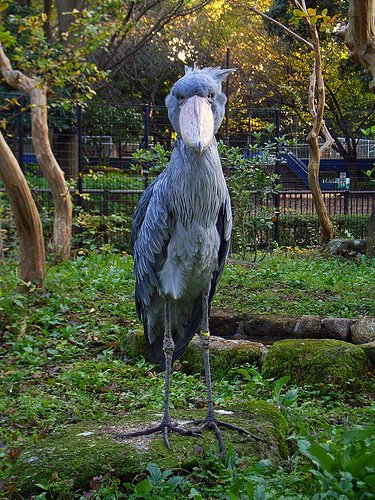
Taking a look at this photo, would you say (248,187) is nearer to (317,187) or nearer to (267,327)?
(317,187)

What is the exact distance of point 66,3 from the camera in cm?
1440

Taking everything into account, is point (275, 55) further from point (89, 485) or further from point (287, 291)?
point (89, 485)

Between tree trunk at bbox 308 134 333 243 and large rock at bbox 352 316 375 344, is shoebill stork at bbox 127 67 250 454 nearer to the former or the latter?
large rock at bbox 352 316 375 344

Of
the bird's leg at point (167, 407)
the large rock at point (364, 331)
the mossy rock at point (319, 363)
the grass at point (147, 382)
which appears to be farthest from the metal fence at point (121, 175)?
the bird's leg at point (167, 407)

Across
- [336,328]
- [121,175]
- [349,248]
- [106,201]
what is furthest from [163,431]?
[121,175]

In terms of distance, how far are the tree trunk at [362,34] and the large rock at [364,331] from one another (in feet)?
6.46

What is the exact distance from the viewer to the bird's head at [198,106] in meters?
3.25

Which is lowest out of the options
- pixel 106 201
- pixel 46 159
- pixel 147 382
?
pixel 147 382

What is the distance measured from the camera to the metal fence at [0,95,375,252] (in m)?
10.7

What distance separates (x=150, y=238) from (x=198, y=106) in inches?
A: 31.3

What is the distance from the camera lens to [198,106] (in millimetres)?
3295

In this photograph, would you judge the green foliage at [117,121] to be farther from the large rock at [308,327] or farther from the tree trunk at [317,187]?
the large rock at [308,327]

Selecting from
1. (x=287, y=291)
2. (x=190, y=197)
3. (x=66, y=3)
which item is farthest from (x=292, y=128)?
(x=190, y=197)

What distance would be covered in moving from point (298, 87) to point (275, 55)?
126 centimetres
